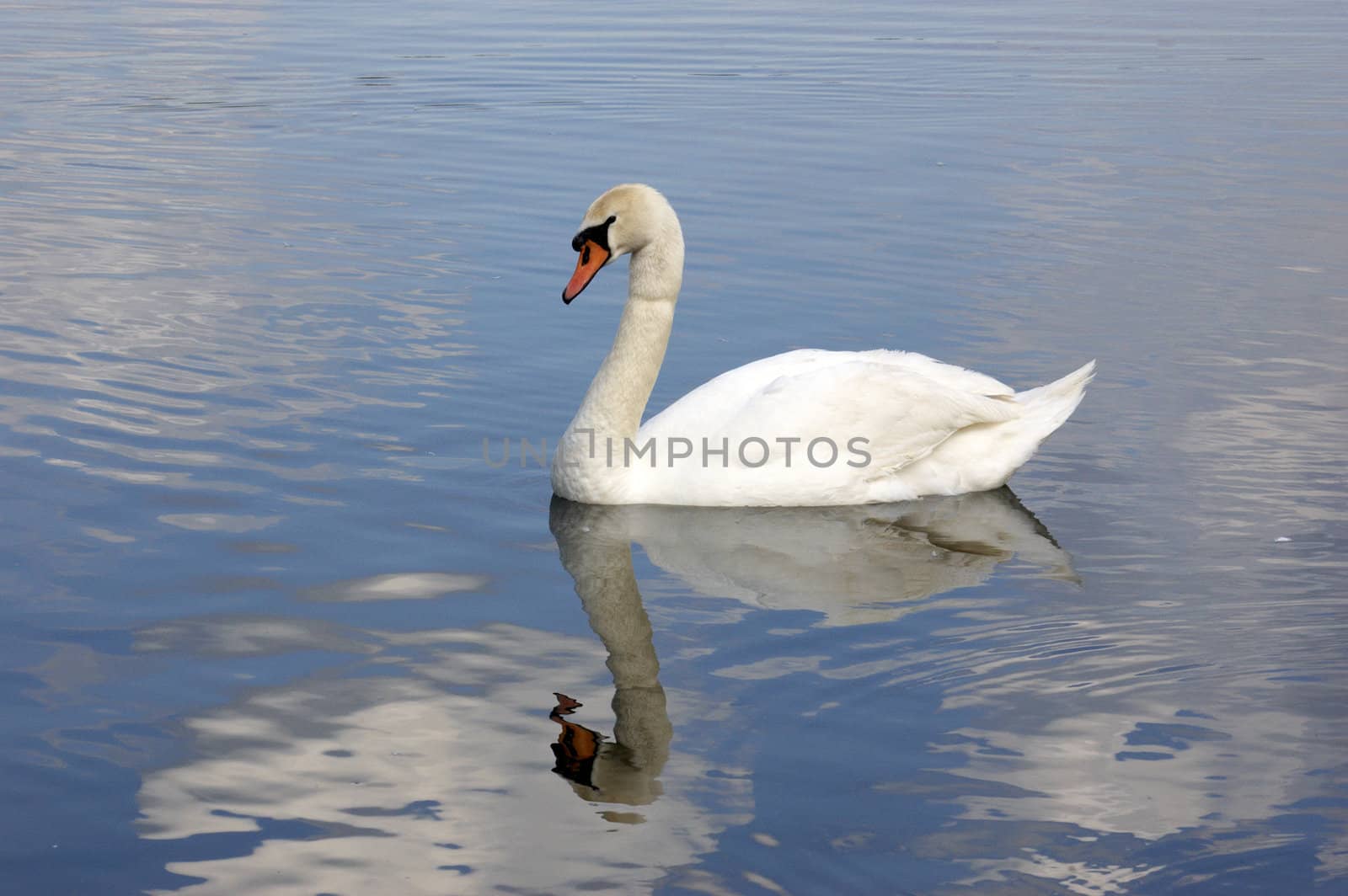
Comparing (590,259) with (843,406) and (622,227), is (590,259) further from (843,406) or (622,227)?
(843,406)

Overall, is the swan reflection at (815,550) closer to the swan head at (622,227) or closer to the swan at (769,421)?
the swan at (769,421)

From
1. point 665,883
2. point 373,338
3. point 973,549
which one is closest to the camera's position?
point 665,883

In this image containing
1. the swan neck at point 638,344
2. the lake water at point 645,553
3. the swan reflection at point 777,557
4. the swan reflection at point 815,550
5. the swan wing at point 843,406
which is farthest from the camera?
the swan neck at point 638,344

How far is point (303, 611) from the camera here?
6.06 m

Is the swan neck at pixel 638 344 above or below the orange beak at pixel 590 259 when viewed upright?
below

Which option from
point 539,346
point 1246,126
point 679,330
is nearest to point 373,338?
point 539,346

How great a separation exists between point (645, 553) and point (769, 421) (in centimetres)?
83

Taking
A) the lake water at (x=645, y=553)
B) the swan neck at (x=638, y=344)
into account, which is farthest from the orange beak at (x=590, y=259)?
the lake water at (x=645, y=553)

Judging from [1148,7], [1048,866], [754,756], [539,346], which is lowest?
[1048,866]

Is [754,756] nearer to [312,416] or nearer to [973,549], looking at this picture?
[973,549]

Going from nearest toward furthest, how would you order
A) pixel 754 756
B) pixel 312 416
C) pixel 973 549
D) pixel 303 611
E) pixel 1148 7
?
pixel 754 756 < pixel 303 611 < pixel 973 549 < pixel 312 416 < pixel 1148 7

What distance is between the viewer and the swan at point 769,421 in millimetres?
7270

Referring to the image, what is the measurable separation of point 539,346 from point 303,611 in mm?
3829

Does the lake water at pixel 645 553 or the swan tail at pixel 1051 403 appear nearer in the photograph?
the lake water at pixel 645 553
